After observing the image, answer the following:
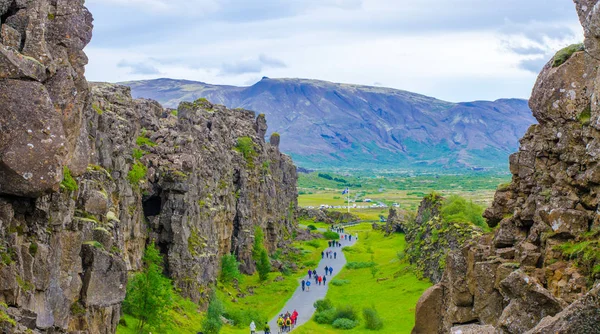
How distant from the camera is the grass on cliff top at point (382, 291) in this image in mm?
74769

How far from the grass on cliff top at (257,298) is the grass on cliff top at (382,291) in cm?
599

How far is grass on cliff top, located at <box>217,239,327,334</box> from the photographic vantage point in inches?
2913

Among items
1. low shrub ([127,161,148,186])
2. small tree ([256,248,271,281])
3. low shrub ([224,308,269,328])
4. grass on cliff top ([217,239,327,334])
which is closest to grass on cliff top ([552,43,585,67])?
low shrub ([127,161,148,186])

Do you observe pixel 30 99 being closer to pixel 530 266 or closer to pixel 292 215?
pixel 530 266

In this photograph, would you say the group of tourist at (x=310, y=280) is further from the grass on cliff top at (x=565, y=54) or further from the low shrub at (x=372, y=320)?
the grass on cliff top at (x=565, y=54)

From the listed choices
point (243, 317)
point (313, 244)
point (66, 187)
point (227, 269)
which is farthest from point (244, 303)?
point (313, 244)

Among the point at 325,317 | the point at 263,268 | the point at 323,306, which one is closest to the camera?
the point at 325,317

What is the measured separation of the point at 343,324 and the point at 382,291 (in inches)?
857

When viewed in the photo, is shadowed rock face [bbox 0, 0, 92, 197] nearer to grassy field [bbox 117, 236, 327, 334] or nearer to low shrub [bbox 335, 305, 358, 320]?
grassy field [bbox 117, 236, 327, 334]

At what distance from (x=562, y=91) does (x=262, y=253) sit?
8230 cm

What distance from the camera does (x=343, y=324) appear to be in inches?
3009

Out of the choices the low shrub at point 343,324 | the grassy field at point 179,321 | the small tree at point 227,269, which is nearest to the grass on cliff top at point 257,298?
the small tree at point 227,269

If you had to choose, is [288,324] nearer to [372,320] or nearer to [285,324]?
[285,324]

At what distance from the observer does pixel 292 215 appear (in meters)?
173
